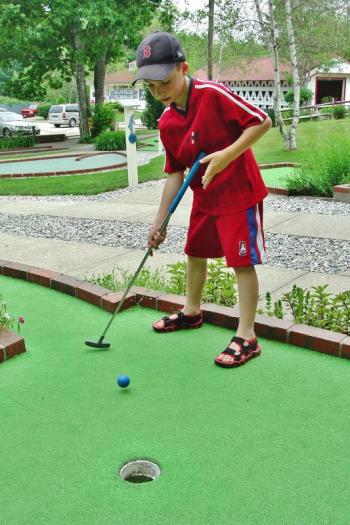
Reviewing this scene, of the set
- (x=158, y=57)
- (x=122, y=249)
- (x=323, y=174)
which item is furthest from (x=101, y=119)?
(x=158, y=57)

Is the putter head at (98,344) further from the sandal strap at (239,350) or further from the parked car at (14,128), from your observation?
the parked car at (14,128)

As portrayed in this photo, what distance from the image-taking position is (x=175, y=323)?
3303 millimetres

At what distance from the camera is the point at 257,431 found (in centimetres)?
227

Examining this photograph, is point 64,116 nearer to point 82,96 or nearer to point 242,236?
point 82,96

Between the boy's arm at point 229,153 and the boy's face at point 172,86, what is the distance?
338 mm

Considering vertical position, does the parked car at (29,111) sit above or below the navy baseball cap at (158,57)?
above

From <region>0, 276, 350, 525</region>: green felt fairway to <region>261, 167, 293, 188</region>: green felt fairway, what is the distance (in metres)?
6.16

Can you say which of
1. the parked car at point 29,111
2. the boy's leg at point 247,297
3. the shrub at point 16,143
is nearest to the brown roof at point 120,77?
the parked car at point 29,111

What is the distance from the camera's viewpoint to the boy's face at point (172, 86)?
8.77 ft

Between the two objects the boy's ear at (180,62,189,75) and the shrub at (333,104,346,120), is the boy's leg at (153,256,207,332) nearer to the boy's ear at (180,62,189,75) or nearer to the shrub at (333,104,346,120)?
the boy's ear at (180,62,189,75)

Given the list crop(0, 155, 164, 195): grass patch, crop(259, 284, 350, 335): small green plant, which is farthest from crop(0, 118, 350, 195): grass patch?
crop(259, 284, 350, 335): small green plant

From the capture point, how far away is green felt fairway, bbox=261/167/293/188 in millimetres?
9133

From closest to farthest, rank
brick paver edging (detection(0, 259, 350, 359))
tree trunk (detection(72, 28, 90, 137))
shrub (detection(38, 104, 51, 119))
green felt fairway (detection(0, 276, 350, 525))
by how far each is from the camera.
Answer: green felt fairway (detection(0, 276, 350, 525))
brick paver edging (detection(0, 259, 350, 359))
tree trunk (detection(72, 28, 90, 137))
shrub (detection(38, 104, 51, 119))

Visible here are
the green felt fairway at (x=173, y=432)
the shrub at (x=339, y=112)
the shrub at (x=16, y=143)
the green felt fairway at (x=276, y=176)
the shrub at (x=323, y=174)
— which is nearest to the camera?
the green felt fairway at (x=173, y=432)
